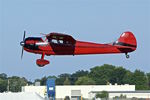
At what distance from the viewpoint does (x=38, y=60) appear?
39.8 metres

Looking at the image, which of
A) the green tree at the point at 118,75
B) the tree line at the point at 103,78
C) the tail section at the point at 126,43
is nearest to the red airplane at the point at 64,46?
the tail section at the point at 126,43

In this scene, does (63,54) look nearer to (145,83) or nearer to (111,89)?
(111,89)

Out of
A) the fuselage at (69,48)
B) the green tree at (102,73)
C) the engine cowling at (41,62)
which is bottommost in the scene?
the engine cowling at (41,62)

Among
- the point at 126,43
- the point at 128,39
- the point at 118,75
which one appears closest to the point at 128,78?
the point at 118,75

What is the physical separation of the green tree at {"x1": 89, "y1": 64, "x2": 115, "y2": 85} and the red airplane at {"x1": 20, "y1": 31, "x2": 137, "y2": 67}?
130m

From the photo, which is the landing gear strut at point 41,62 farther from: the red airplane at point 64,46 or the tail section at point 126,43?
the tail section at point 126,43

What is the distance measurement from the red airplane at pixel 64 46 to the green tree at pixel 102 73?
129974mm

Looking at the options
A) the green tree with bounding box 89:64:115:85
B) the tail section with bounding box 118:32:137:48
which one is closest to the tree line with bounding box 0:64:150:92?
the green tree with bounding box 89:64:115:85

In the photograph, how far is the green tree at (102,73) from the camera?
175875 millimetres

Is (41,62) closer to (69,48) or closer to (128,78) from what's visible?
(69,48)

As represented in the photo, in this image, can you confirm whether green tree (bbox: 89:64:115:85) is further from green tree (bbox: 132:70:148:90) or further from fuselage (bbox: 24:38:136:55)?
fuselage (bbox: 24:38:136:55)

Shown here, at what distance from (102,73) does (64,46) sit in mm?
141556

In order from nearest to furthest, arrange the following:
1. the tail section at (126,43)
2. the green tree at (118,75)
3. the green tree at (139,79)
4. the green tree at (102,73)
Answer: the tail section at (126,43)
the green tree at (139,79)
the green tree at (102,73)
the green tree at (118,75)

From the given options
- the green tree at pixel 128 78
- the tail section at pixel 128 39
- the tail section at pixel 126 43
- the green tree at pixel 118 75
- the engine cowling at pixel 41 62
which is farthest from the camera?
the green tree at pixel 118 75
